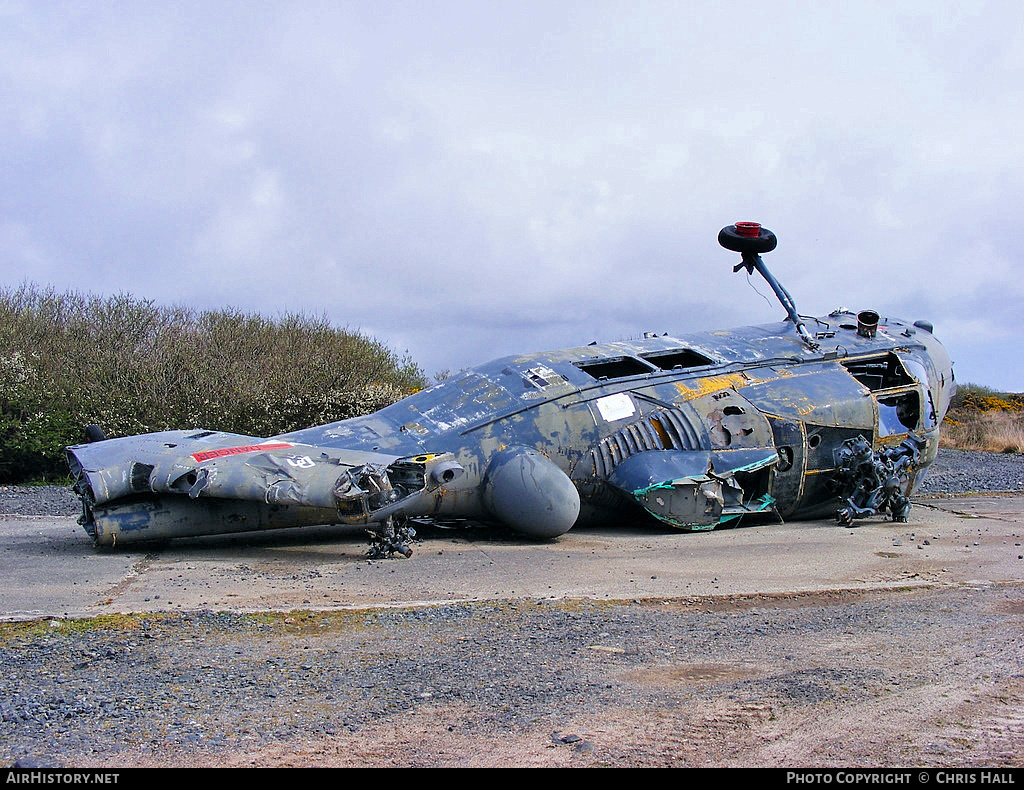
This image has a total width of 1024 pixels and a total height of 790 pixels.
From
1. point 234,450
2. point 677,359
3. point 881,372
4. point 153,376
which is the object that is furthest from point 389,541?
point 153,376

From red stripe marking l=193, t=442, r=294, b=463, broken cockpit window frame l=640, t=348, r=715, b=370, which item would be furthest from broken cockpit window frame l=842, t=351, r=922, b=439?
red stripe marking l=193, t=442, r=294, b=463

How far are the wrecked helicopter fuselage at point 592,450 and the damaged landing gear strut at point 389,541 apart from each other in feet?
0.07

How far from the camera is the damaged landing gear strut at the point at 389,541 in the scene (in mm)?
9352

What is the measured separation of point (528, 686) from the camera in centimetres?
510

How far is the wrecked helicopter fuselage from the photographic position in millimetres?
9164

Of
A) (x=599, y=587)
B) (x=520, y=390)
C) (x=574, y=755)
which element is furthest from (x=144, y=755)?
(x=520, y=390)

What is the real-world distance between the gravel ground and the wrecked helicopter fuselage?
271 centimetres

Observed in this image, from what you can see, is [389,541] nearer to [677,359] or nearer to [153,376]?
[677,359]

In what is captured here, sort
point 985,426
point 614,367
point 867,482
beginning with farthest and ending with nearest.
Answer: point 985,426
point 614,367
point 867,482

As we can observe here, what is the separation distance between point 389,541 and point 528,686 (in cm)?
449

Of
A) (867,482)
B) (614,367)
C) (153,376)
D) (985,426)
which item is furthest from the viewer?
(985,426)

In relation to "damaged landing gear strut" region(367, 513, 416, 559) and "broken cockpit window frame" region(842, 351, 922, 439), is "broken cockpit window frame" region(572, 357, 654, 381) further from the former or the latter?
"damaged landing gear strut" region(367, 513, 416, 559)

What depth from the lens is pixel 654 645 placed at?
6066 millimetres

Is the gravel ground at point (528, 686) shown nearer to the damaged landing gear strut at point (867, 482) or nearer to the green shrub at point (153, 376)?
the damaged landing gear strut at point (867, 482)
